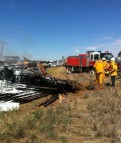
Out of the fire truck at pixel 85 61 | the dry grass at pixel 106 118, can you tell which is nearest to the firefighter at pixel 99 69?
the dry grass at pixel 106 118

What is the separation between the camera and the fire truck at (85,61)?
3588cm

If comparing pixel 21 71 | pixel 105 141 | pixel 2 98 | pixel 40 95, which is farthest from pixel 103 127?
pixel 21 71

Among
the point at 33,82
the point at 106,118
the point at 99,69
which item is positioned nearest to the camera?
the point at 106,118

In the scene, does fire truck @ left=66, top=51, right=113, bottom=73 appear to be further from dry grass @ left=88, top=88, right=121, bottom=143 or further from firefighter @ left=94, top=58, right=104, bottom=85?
dry grass @ left=88, top=88, right=121, bottom=143

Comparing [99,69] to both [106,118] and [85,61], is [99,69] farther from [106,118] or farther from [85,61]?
[85,61]

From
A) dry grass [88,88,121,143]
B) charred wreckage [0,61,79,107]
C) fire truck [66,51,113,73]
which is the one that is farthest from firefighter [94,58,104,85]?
fire truck [66,51,113,73]

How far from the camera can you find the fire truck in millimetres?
35875

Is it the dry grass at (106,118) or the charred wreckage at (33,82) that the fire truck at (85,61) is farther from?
the dry grass at (106,118)

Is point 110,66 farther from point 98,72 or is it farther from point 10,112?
point 10,112

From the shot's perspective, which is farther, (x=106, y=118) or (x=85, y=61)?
(x=85, y=61)

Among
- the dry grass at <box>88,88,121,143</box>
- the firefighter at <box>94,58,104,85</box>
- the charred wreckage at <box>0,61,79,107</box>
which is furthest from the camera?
→ the firefighter at <box>94,58,104,85</box>

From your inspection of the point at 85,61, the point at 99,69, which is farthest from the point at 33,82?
the point at 85,61

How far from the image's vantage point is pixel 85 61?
3759 cm

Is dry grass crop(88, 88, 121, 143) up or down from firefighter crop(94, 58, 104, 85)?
down
